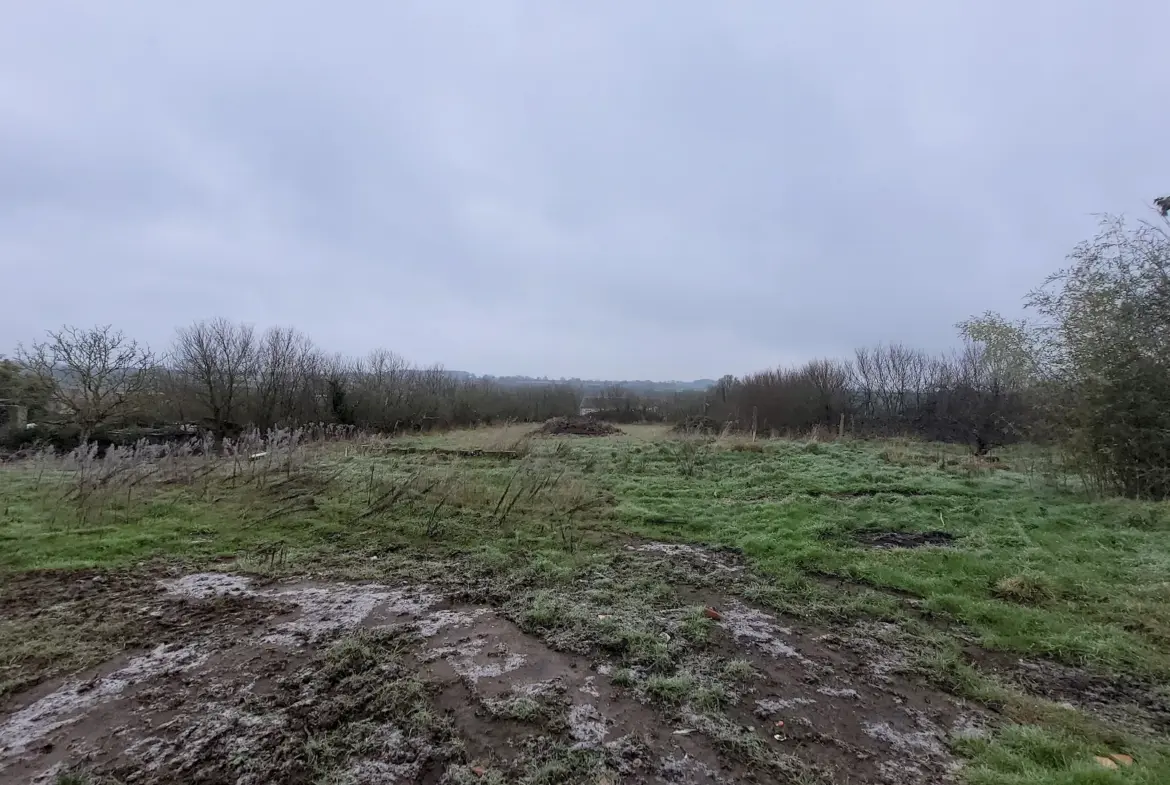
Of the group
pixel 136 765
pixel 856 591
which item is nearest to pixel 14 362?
pixel 136 765

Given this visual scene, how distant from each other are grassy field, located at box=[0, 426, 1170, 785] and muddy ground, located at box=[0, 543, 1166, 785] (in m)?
0.08

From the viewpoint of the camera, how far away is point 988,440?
1942 cm

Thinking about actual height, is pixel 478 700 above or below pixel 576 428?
below

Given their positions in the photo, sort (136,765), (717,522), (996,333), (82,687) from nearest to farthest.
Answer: (136,765) < (82,687) < (717,522) < (996,333)

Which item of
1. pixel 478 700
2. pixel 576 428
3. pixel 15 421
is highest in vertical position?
pixel 576 428

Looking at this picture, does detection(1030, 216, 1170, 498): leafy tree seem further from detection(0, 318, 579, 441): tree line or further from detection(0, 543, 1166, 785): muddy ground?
detection(0, 318, 579, 441): tree line

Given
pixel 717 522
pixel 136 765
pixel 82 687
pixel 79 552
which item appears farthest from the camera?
pixel 717 522

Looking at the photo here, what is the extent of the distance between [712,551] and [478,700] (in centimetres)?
356

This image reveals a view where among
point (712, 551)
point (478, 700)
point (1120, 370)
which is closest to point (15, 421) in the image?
point (478, 700)

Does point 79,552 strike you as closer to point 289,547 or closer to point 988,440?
point 289,547

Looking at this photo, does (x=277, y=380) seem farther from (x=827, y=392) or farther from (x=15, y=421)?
(x=827, y=392)

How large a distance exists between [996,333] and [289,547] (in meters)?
13.3

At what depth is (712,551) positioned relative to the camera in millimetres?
5660

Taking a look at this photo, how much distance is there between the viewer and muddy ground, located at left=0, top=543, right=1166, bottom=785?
227 centimetres
